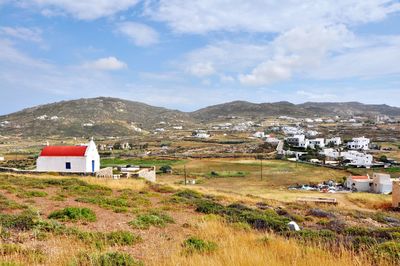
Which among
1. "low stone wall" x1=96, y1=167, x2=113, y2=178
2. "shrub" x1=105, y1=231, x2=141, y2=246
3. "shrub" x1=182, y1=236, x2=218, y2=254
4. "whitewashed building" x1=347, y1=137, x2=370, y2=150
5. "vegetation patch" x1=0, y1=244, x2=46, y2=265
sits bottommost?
"whitewashed building" x1=347, y1=137, x2=370, y2=150

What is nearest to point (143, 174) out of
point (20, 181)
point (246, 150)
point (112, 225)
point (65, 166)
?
point (65, 166)

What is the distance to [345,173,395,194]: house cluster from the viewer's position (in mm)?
49744

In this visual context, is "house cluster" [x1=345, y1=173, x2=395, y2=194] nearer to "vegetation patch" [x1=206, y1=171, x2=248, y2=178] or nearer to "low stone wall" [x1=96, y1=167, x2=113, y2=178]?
"vegetation patch" [x1=206, y1=171, x2=248, y2=178]

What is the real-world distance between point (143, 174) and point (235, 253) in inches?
1416

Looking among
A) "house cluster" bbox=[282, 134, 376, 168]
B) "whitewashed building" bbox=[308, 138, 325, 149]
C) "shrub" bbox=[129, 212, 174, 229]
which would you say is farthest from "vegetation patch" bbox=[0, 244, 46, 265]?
"whitewashed building" bbox=[308, 138, 325, 149]

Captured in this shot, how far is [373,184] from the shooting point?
52469 millimetres

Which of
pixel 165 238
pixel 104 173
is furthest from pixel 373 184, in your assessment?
pixel 165 238

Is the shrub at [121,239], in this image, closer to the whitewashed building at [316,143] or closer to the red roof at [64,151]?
the red roof at [64,151]

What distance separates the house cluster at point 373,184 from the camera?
163ft

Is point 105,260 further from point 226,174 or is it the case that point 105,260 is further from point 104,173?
point 226,174

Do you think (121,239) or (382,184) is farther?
(382,184)

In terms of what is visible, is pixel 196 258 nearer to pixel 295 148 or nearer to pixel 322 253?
pixel 322 253

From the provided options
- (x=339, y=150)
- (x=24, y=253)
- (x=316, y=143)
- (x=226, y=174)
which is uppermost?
(x=24, y=253)

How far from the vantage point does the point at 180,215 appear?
48.4 feet
